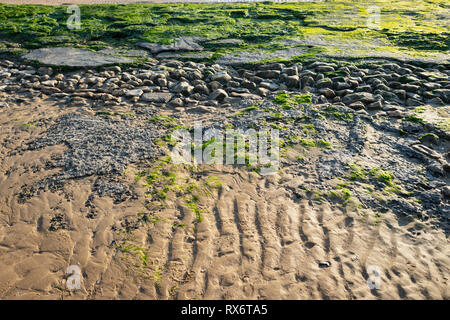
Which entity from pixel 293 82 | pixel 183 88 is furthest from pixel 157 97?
pixel 293 82

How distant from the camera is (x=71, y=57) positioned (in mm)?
5984

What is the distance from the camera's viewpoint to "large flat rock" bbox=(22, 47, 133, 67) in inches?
227

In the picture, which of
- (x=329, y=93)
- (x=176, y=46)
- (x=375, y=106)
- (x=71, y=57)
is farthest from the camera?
(x=176, y=46)

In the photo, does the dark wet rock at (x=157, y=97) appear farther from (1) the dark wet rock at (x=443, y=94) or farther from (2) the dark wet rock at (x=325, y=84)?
(1) the dark wet rock at (x=443, y=94)

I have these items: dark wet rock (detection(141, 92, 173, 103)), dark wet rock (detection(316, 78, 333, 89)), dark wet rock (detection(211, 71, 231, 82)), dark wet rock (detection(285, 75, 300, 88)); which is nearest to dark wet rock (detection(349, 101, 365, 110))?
dark wet rock (detection(316, 78, 333, 89))

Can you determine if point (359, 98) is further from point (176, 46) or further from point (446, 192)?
point (176, 46)

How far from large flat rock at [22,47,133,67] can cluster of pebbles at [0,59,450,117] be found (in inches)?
9.9

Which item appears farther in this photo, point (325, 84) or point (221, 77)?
point (221, 77)

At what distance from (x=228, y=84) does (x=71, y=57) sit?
2.94 metres

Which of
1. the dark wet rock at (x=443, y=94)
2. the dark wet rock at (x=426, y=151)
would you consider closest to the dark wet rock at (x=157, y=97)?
the dark wet rock at (x=426, y=151)

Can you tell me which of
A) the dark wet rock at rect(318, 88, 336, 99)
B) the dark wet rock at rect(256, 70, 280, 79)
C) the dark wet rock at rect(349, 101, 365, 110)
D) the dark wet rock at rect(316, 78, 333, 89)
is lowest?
the dark wet rock at rect(349, 101, 365, 110)

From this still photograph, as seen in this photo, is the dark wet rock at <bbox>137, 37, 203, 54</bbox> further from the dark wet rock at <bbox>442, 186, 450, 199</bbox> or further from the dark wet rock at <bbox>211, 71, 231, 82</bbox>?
the dark wet rock at <bbox>442, 186, 450, 199</bbox>

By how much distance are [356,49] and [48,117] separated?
5.54m

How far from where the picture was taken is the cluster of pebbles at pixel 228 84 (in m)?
4.72
